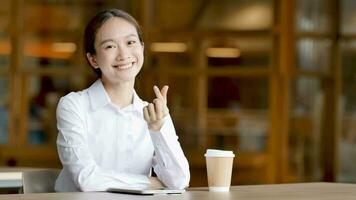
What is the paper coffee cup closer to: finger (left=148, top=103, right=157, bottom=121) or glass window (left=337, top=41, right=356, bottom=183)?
finger (left=148, top=103, right=157, bottom=121)

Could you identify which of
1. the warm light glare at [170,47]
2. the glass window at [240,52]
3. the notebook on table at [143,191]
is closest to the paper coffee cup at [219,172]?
the notebook on table at [143,191]

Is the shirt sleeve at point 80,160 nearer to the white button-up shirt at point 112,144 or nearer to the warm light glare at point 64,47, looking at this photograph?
the white button-up shirt at point 112,144

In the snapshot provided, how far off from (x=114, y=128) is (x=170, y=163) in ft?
0.64

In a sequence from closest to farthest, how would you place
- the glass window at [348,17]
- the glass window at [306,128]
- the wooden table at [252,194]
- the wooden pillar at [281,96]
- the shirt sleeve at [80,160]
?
the wooden table at [252,194] → the shirt sleeve at [80,160] → the wooden pillar at [281,96] → the glass window at [306,128] → the glass window at [348,17]

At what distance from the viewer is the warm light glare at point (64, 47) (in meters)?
6.53

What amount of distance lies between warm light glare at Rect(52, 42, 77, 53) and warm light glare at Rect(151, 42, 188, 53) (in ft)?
1.95

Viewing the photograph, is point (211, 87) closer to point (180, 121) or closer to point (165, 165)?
point (180, 121)

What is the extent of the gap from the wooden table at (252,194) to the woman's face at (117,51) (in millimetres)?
396

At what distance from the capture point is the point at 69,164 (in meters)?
2.66

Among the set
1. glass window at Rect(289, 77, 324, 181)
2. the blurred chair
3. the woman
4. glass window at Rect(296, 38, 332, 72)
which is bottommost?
glass window at Rect(289, 77, 324, 181)

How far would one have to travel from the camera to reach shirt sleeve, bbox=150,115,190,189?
2.70 metres

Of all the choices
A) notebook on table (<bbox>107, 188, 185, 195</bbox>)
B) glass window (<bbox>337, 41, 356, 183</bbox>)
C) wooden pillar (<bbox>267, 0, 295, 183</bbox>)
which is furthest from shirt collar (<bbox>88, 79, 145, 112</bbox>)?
glass window (<bbox>337, 41, 356, 183</bbox>)

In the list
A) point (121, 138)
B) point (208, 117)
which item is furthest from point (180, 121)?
point (121, 138)

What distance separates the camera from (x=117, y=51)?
2709mm
